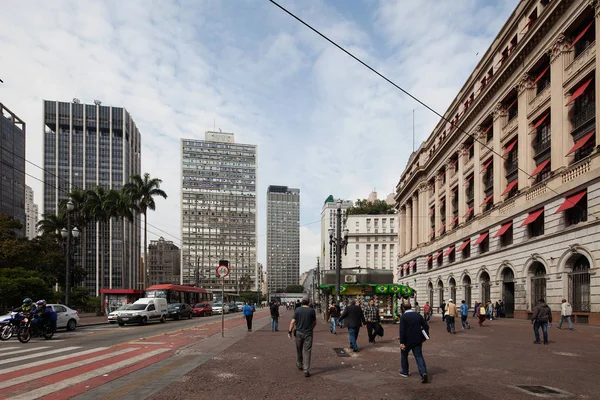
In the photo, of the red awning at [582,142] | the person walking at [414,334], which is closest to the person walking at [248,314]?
the person walking at [414,334]

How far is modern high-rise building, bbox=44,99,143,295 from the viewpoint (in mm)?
149000

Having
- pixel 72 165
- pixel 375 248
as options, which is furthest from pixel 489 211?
pixel 72 165

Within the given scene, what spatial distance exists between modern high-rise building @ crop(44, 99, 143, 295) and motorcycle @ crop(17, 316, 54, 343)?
135 m

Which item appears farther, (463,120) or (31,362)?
(463,120)

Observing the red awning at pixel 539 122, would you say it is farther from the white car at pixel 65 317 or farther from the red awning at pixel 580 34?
the white car at pixel 65 317

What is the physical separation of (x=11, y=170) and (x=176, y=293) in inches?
3698

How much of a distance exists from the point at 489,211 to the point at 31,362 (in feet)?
117

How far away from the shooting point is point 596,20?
2548 cm

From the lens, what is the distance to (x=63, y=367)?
11.0 metres

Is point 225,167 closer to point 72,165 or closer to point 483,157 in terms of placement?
point 72,165

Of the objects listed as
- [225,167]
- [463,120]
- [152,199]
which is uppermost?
[225,167]

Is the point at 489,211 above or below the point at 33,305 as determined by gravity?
above

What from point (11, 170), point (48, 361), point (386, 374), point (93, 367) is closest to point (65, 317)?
point (48, 361)

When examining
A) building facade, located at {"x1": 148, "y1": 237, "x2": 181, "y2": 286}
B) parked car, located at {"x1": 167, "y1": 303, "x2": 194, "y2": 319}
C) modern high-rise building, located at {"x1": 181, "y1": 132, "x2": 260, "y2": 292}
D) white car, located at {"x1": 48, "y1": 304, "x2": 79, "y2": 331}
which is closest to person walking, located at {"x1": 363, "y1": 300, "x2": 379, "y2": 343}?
white car, located at {"x1": 48, "y1": 304, "x2": 79, "y2": 331}
